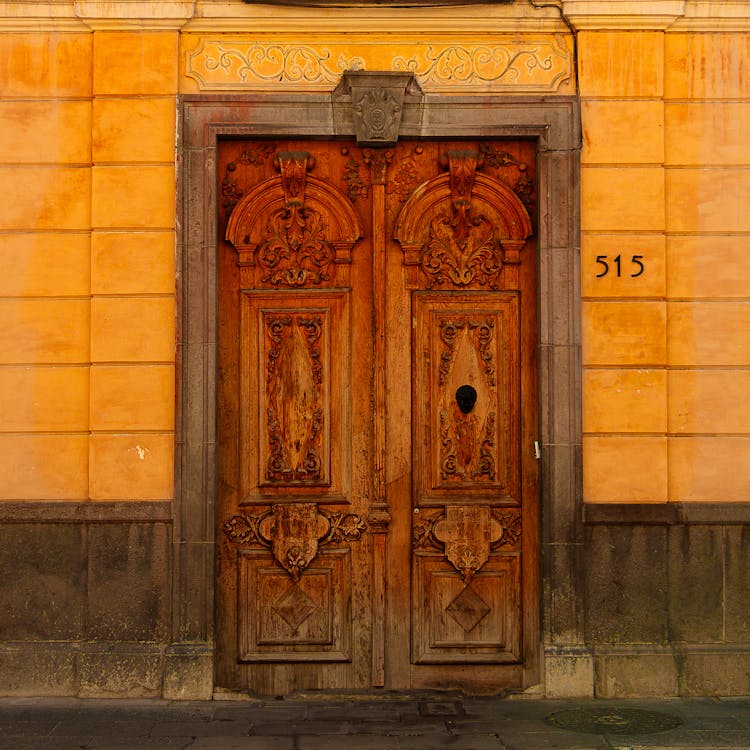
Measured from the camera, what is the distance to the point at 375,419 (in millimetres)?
8641

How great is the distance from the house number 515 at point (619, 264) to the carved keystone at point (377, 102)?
5.45 ft

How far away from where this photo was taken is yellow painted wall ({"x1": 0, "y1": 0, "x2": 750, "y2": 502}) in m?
8.51

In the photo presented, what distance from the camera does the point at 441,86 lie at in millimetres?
8609

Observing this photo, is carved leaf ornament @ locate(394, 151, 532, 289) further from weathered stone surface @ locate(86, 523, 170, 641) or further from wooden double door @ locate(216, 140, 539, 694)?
weathered stone surface @ locate(86, 523, 170, 641)

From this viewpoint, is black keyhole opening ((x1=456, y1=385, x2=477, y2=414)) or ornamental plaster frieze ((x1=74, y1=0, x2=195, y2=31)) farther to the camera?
black keyhole opening ((x1=456, y1=385, x2=477, y2=414))

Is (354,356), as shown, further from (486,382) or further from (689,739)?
(689,739)

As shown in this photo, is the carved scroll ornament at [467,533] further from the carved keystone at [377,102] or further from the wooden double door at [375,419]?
the carved keystone at [377,102]

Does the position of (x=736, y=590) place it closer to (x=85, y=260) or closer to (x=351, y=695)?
(x=351, y=695)

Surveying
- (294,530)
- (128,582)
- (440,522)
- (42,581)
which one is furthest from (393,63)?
(42,581)

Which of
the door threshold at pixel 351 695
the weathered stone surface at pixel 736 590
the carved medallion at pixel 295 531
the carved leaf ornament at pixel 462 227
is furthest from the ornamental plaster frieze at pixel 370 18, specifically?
the door threshold at pixel 351 695

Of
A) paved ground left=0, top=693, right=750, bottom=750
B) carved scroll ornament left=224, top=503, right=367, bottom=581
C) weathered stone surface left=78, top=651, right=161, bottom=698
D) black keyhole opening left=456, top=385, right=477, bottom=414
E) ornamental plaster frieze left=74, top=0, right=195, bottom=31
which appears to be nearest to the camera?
paved ground left=0, top=693, right=750, bottom=750

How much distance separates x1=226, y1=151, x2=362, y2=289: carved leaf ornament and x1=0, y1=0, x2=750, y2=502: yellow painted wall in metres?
0.58

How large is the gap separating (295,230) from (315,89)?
984 mm

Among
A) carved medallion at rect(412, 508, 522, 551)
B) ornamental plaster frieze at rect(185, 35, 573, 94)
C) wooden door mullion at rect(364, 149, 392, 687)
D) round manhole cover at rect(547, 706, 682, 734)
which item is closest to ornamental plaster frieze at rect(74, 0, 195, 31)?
ornamental plaster frieze at rect(185, 35, 573, 94)
